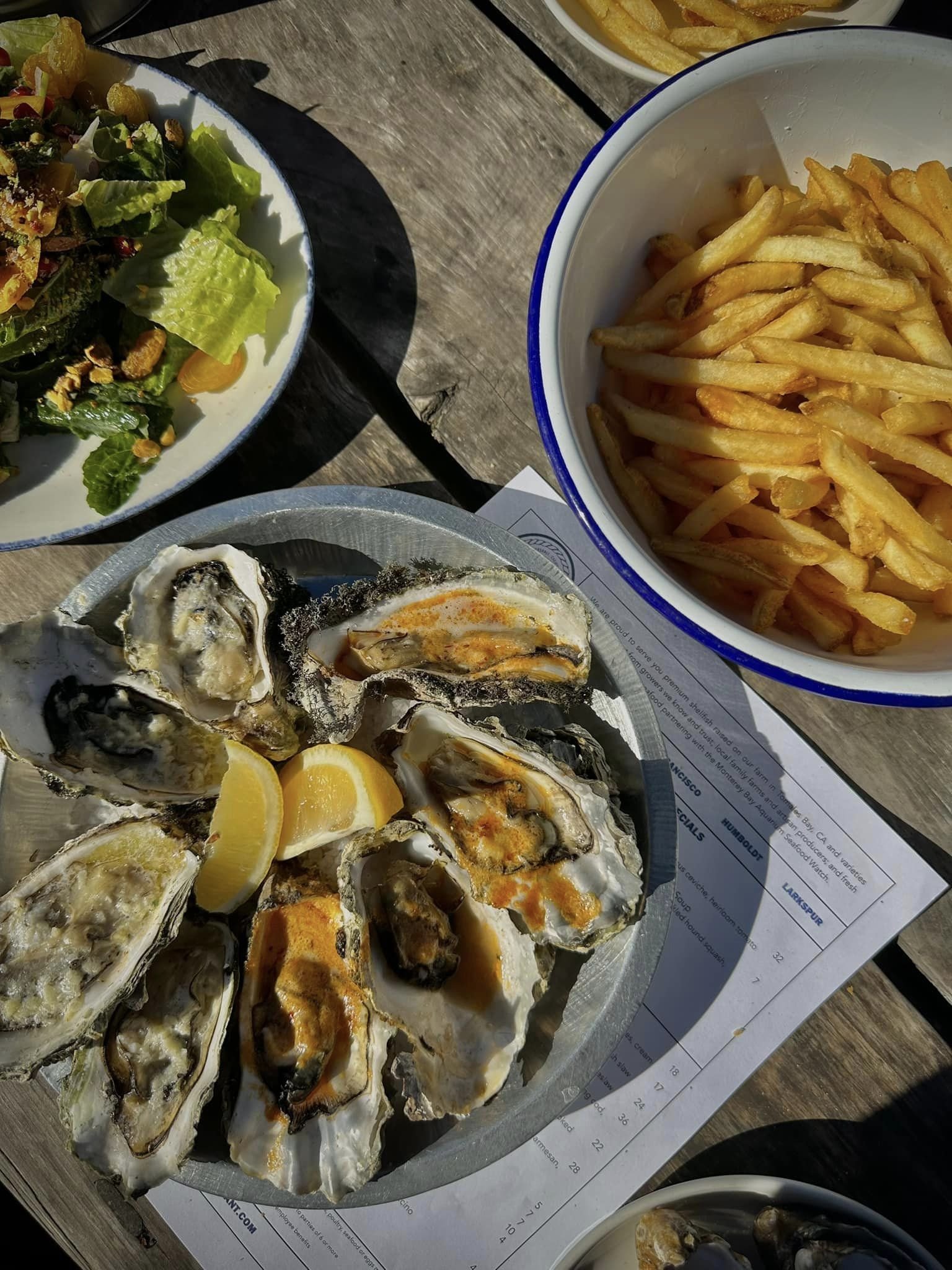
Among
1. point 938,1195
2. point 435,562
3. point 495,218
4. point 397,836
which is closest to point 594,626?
point 435,562

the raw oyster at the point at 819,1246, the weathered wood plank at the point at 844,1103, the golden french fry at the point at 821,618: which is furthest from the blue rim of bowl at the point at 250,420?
the raw oyster at the point at 819,1246

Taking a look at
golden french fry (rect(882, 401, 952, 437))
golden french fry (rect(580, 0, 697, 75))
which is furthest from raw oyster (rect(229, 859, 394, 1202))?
golden french fry (rect(580, 0, 697, 75))

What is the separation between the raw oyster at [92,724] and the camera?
1019mm

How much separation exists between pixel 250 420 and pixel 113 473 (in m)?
0.20

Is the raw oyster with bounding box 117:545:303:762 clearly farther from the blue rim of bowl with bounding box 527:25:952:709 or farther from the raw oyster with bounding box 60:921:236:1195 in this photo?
the blue rim of bowl with bounding box 527:25:952:709

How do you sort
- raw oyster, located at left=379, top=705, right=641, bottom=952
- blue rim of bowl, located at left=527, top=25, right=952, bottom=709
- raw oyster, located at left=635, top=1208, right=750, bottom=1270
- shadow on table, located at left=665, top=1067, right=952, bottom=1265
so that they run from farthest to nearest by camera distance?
shadow on table, located at left=665, top=1067, right=952, bottom=1265, raw oyster, located at left=635, top=1208, right=750, bottom=1270, raw oyster, located at left=379, top=705, right=641, bottom=952, blue rim of bowl, located at left=527, top=25, right=952, bottom=709

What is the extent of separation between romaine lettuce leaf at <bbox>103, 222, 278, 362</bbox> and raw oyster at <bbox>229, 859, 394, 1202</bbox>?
73 cm

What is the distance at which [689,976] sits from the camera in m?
1.18

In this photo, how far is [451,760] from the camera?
109 centimetres

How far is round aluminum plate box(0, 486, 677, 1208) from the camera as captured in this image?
0.99 m

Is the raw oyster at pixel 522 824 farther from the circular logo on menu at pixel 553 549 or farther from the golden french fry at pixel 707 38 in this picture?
the golden french fry at pixel 707 38

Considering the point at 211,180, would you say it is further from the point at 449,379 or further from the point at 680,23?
the point at 680,23

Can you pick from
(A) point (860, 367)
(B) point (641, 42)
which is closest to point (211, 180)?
(B) point (641, 42)

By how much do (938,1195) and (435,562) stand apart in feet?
3.74
